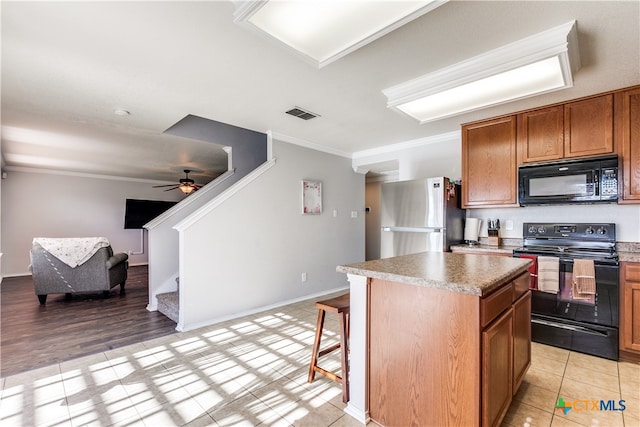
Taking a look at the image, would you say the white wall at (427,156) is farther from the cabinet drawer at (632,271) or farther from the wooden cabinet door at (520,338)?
the wooden cabinet door at (520,338)

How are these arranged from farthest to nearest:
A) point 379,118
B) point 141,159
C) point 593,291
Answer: point 141,159 → point 379,118 → point 593,291

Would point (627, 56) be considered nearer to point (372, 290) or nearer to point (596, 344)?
point (596, 344)

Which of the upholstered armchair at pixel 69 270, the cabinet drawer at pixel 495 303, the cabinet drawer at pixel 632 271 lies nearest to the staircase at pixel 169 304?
the upholstered armchair at pixel 69 270

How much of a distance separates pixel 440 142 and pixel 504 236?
57.0 inches

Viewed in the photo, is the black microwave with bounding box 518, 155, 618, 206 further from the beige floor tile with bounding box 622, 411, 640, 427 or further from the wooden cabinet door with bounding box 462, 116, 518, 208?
the beige floor tile with bounding box 622, 411, 640, 427

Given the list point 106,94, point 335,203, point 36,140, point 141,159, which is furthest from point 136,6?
point 141,159

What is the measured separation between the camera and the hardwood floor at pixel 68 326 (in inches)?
99.0

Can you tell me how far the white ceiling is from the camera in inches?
62.2

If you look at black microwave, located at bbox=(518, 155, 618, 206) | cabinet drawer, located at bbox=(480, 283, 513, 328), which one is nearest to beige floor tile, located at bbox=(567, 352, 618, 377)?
black microwave, located at bbox=(518, 155, 618, 206)

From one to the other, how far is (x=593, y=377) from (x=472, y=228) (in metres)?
1.71

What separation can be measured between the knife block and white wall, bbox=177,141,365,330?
2160 millimetres

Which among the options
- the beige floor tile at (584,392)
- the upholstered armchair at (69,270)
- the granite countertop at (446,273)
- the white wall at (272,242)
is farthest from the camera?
the upholstered armchair at (69,270)

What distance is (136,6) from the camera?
1516mm

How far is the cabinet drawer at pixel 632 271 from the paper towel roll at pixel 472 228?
4.30 feet
